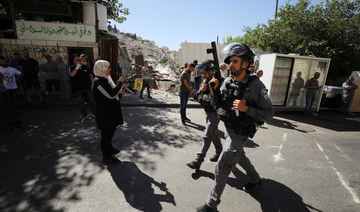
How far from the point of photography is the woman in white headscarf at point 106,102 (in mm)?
3119

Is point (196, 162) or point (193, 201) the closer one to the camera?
point (193, 201)

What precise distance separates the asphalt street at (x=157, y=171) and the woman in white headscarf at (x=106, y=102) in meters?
0.57

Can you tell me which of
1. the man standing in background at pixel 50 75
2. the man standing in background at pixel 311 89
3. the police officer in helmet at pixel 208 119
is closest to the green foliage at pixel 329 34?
the man standing in background at pixel 311 89

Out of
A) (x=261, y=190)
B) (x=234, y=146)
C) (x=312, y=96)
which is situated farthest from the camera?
(x=312, y=96)

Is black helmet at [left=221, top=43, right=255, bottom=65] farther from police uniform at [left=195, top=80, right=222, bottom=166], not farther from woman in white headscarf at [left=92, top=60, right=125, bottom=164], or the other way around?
woman in white headscarf at [left=92, top=60, right=125, bottom=164]

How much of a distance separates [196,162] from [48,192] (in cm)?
226

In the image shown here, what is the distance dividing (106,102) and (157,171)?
149 cm

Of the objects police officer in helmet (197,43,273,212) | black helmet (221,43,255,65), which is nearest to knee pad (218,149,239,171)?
police officer in helmet (197,43,273,212)

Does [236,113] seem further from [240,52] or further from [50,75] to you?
[50,75]

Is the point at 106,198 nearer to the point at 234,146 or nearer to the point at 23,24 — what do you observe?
the point at 234,146

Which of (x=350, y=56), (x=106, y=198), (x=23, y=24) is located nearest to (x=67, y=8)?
(x=23, y=24)

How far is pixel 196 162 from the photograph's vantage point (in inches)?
131

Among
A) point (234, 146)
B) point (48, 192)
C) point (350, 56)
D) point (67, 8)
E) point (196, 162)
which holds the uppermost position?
point (67, 8)

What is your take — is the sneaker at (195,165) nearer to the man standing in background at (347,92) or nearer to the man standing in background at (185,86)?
the man standing in background at (185,86)
